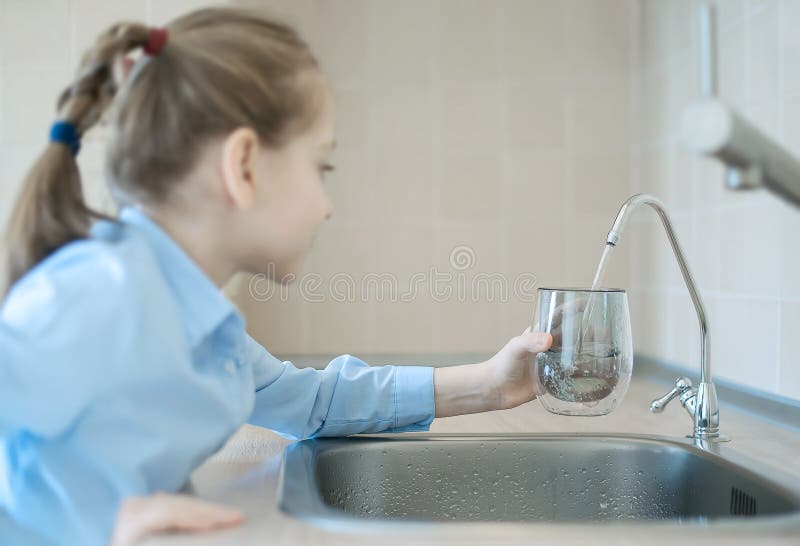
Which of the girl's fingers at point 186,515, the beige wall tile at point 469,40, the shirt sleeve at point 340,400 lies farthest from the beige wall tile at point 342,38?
the girl's fingers at point 186,515

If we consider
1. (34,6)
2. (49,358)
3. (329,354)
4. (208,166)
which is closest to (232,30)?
(208,166)

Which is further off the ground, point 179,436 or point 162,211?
point 162,211

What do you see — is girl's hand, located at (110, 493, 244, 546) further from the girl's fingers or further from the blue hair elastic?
the blue hair elastic

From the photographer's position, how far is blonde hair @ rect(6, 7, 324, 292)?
0.76m

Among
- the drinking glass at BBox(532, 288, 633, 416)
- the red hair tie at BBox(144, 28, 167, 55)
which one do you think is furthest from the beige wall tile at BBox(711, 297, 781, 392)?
the red hair tie at BBox(144, 28, 167, 55)

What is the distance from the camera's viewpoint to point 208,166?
0.80m

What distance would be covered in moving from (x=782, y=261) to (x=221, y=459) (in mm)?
819

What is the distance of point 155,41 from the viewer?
0.78m

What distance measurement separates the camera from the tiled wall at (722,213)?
121 cm

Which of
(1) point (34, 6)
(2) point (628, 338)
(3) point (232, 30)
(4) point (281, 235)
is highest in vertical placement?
(1) point (34, 6)

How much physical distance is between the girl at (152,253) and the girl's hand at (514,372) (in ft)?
0.15

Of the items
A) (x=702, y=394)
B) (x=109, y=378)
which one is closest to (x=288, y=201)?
(x=109, y=378)

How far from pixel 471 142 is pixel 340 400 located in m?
0.92

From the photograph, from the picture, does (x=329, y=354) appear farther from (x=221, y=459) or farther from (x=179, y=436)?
(x=179, y=436)
